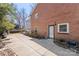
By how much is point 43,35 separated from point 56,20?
339cm

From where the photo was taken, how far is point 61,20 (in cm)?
1090

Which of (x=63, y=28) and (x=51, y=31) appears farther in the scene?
(x=51, y=31)

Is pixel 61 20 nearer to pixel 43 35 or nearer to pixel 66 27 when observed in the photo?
pixel 66 27

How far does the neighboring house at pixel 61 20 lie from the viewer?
941 cm

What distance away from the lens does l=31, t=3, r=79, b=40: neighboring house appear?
941cm

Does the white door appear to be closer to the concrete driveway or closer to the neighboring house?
the neighboring house

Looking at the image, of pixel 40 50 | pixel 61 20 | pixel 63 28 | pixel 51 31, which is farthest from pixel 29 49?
pixel 51 31

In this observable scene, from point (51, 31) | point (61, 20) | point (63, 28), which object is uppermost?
point (61, 20)

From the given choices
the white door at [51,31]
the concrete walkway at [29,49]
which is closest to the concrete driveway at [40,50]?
the concrete walkway at [29,49]

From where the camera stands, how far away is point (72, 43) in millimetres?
9219

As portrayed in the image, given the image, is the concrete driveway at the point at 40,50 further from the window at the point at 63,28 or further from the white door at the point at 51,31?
the white door at the point at 51,31

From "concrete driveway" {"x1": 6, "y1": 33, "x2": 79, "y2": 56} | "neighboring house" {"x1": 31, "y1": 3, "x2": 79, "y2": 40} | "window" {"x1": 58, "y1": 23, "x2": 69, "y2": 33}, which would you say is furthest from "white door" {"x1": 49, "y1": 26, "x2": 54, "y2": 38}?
"concrete driveway" {"x1": 6, "y1": 33, "x2": 79, "y2": 56}

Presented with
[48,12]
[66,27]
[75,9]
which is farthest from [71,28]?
[48,12]

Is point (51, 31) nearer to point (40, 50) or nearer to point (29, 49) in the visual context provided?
point (29, 49)
